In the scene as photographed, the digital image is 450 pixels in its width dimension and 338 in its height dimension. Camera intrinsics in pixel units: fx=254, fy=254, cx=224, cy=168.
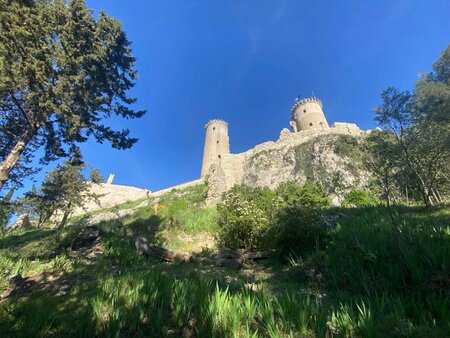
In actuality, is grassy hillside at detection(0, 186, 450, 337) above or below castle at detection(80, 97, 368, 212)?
below

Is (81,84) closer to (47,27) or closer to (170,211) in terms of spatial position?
(47,27)

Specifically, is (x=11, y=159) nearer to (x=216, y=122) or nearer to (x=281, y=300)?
(x=281, y=300)

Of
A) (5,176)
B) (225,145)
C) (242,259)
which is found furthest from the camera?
(225,145)

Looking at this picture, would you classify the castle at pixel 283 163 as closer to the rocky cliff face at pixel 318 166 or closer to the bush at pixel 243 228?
the rocky cliff face at pixel 318 166

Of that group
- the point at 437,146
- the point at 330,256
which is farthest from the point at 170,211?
the point at 437,146

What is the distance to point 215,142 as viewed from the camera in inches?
1731

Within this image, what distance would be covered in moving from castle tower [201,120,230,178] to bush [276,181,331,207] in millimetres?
22433

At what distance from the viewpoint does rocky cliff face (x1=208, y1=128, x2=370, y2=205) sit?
66.4ft

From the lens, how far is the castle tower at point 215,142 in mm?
41812

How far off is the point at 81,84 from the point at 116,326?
10858 mm

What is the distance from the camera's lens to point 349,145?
23688 millimetres

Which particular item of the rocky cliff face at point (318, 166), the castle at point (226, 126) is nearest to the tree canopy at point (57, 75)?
the rocky cliff face at point (318, 166)

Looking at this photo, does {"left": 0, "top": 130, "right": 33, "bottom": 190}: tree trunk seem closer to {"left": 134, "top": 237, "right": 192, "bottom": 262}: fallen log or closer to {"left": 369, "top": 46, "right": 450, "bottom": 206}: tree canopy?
{"left": 134, "top": 237, "right": 192, "bottom": 262}: fallen log

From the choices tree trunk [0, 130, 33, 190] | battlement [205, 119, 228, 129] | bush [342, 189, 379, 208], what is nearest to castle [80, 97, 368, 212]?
bush [342, 189, 379, 208]
